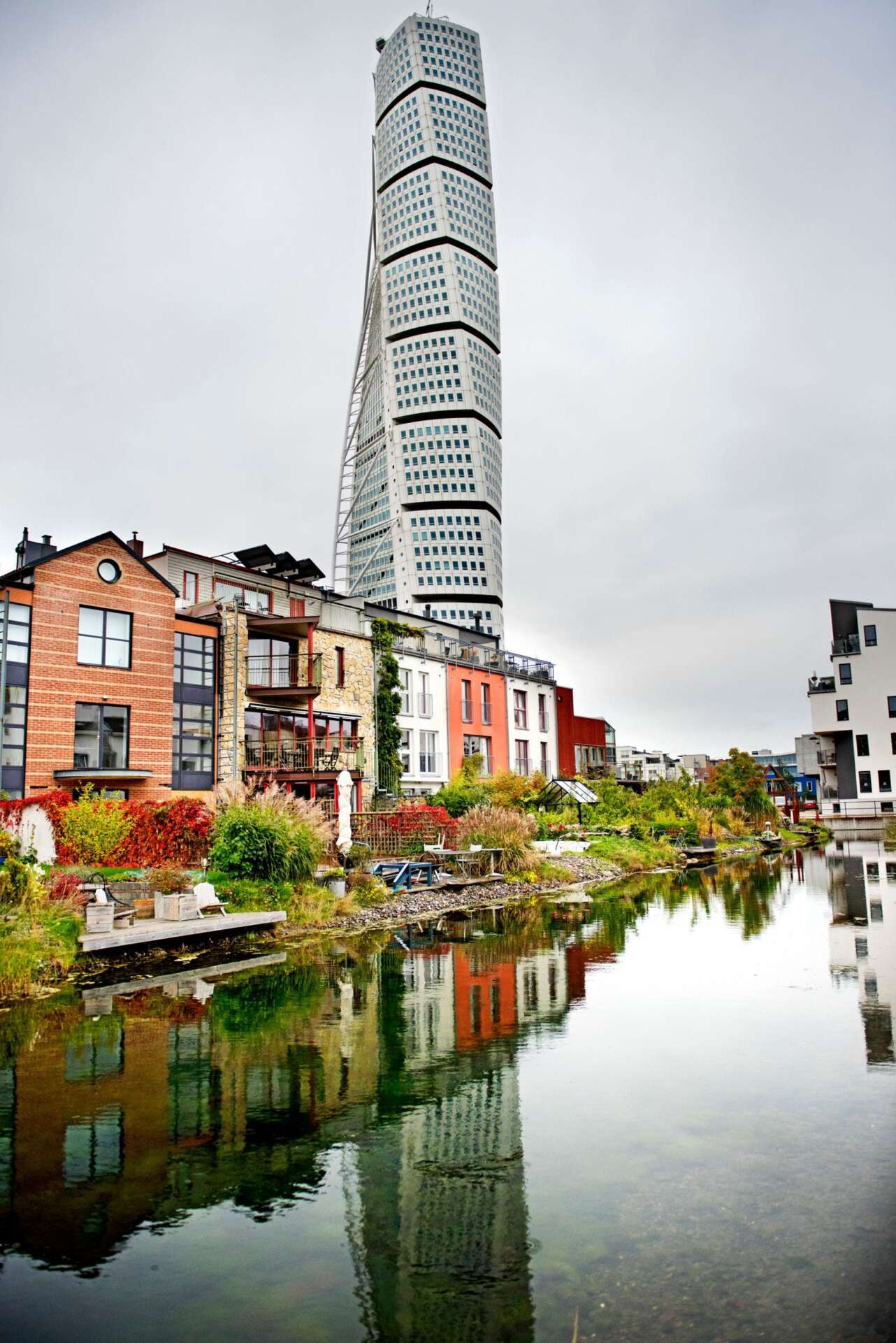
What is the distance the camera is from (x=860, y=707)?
66.6 metres

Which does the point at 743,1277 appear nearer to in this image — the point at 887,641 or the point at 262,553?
the point at 262,553

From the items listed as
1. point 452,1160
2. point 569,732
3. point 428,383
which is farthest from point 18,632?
point 428,383

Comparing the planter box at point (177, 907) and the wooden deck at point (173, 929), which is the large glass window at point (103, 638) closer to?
the planter box at point (177, 907)

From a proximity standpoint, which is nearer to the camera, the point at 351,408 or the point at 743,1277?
the point at 743,1277

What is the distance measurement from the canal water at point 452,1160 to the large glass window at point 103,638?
48.4ft

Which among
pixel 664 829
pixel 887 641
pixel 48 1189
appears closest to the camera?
pixel 48 1189

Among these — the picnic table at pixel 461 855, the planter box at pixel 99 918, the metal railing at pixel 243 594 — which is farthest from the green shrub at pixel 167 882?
the metal railing at pixel 243 594

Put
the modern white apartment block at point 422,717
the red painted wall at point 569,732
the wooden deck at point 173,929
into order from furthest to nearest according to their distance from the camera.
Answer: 1. the red painted wall at point 569,732
2. the modern white apartment block at point 422,717
3. the wooden deck at point 173,929

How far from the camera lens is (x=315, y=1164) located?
23.6ft

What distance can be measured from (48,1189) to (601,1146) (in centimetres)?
447

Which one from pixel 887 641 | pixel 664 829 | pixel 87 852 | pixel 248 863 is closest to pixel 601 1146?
pixel 248 863

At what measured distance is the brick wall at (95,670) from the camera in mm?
25141

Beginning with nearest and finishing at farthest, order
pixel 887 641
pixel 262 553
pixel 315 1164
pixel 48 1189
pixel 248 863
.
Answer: pixel 48 1189, pixel 315 1164, pixel 248 863, pixel 262 553, pixel 887 641

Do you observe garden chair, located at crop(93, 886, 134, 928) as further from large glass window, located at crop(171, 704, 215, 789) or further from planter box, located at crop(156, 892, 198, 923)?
large glass window, located at crop(171, 704, 215, 789)
